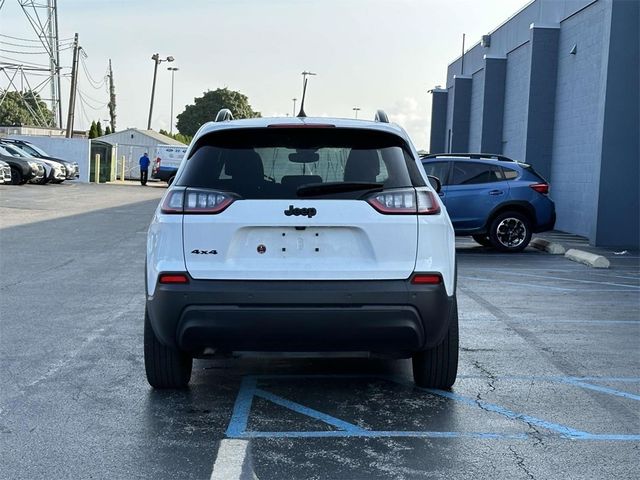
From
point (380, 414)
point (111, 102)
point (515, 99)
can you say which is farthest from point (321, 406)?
point (111, 102)

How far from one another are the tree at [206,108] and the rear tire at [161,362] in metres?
114

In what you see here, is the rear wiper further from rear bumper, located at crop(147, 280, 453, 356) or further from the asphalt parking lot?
the asphalt parking lot

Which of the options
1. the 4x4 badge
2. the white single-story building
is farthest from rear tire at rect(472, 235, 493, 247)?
the white single-story building

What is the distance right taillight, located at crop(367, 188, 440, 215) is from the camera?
5.60 m

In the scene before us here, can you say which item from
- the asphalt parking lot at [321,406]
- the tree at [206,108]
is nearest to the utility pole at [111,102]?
the tree at [206,108]

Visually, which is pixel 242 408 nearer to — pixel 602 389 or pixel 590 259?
pixel 602 389

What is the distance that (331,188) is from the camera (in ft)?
18.4

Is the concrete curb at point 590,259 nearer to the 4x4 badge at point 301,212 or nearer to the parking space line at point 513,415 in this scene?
the parking space line at point 513,415

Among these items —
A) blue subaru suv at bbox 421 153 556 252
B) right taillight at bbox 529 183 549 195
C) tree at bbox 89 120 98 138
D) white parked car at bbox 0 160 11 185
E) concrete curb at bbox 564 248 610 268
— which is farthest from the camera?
tree at bbox 89 120 98 138

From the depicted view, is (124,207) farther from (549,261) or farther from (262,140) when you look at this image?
(262,140)

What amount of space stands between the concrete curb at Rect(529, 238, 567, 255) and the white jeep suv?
40.1ft

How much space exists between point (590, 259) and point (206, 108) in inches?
4256

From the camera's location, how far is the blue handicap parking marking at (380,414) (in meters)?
5.36

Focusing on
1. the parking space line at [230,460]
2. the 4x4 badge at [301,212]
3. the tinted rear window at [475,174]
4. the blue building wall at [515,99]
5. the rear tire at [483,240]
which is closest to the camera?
the parking space line at [230,460]
